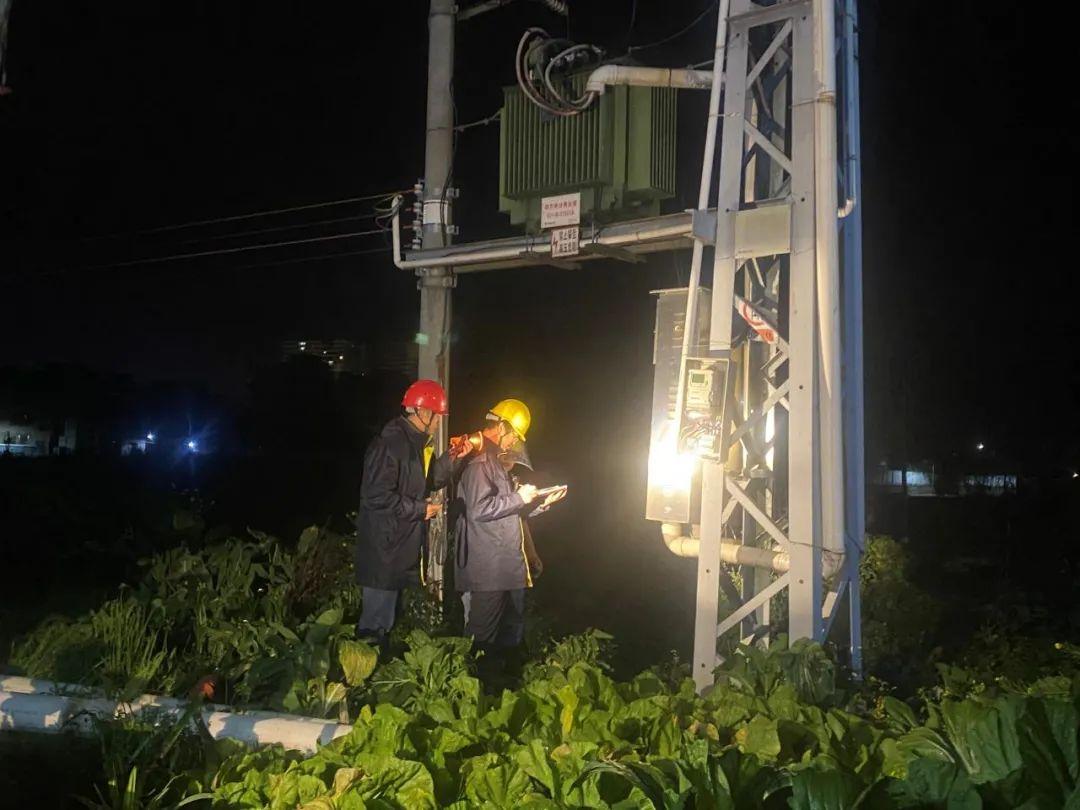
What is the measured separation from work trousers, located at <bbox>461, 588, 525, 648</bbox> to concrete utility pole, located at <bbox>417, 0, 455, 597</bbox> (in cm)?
111

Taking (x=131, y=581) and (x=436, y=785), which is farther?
(x=131, y=581)

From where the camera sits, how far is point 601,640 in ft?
22.8

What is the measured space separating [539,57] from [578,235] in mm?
1253

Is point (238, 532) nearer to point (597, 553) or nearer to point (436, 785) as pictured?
point (597, 553)

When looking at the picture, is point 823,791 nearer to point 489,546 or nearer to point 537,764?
point 537,764

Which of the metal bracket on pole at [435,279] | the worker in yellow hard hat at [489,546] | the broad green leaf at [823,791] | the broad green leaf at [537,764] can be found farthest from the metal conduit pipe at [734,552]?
the metal bracket on pole at [435,279]

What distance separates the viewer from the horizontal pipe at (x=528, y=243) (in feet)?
19.7

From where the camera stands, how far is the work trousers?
6277 millimetres

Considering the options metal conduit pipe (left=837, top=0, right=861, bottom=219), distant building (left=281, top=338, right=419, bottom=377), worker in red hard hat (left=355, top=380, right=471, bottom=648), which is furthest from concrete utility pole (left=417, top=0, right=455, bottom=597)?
distant building (left=281, top=338, right=419, bottom=377)

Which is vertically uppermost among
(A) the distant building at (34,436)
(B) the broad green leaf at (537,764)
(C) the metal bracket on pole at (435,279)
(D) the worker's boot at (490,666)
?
(A) the distant building at (34,436)

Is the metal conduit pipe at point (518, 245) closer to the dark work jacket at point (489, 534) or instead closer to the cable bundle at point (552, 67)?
the cable bundle at point (552, 67)

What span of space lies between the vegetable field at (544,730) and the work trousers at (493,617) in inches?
20.8

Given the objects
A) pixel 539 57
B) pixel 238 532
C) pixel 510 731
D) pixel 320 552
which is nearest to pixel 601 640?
pixel 320 552

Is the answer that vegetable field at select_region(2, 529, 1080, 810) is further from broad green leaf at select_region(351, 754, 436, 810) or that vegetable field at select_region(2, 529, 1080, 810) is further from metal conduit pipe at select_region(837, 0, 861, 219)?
metal conduit pipe at select_region(837, 0, 861, 219)
